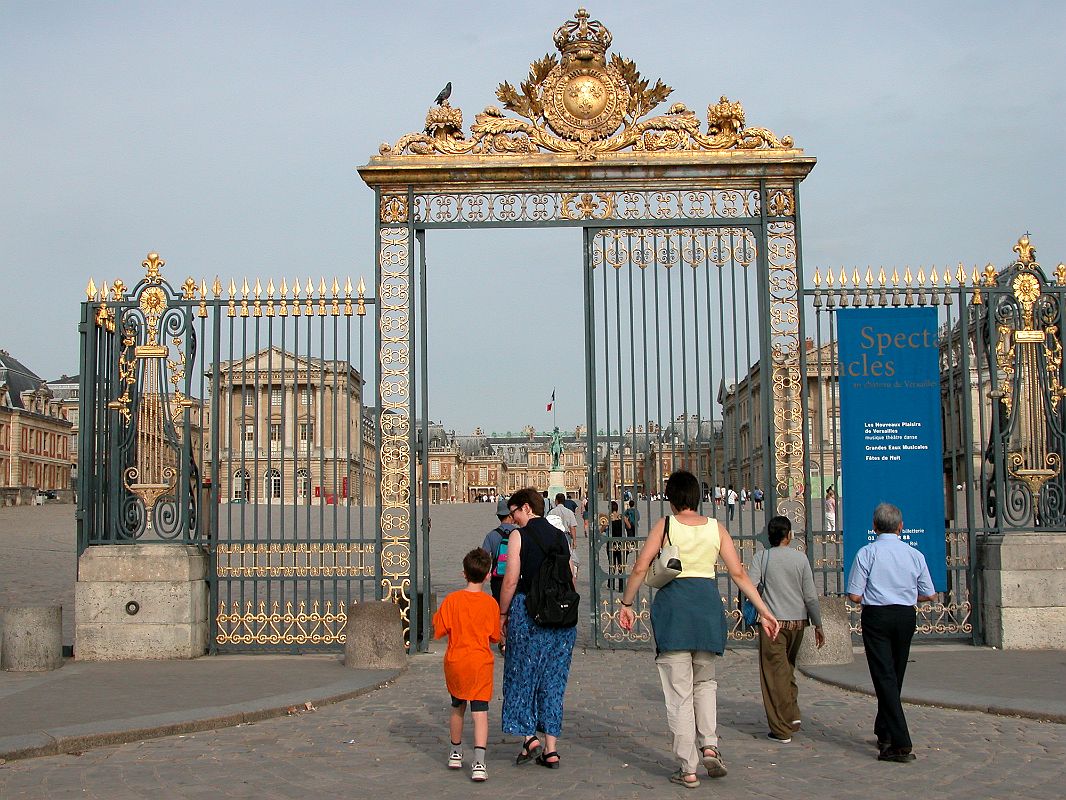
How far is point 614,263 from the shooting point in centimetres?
1175

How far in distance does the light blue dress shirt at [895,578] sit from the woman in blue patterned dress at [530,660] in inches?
71.8

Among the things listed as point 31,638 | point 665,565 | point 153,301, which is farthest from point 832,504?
point 665,565

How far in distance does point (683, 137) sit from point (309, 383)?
4464mm

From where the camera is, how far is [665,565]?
6242 mm

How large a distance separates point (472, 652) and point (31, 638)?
222 inches

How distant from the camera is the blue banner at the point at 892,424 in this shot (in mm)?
11383

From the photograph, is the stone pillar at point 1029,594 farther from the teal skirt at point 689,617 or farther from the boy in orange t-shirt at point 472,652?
the boy in orange t-shirt at point 472,652

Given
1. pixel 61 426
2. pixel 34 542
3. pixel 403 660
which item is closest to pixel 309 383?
pixel 403 660

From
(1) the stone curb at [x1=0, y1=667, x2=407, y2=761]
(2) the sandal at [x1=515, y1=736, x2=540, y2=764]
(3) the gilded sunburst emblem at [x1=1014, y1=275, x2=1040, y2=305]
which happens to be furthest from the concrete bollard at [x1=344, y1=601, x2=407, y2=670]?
(3) the gilded sunburst emblem at [x1=1014, y1=275, x2=1040, y2=305]

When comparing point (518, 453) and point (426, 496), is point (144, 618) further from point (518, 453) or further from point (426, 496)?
point (518, 453)

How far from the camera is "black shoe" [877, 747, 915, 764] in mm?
6648

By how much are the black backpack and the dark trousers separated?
179 centimetres

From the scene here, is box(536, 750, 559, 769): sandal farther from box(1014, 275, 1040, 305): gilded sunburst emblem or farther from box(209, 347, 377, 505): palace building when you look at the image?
box(1014, 275, 1040, 305): gilded sunburst emblem

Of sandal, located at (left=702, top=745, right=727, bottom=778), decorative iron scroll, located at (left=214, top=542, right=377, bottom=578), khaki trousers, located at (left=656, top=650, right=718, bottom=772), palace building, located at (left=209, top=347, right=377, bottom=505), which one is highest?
palace building, located at (left=209, top=347, right=377, bottom=505)
